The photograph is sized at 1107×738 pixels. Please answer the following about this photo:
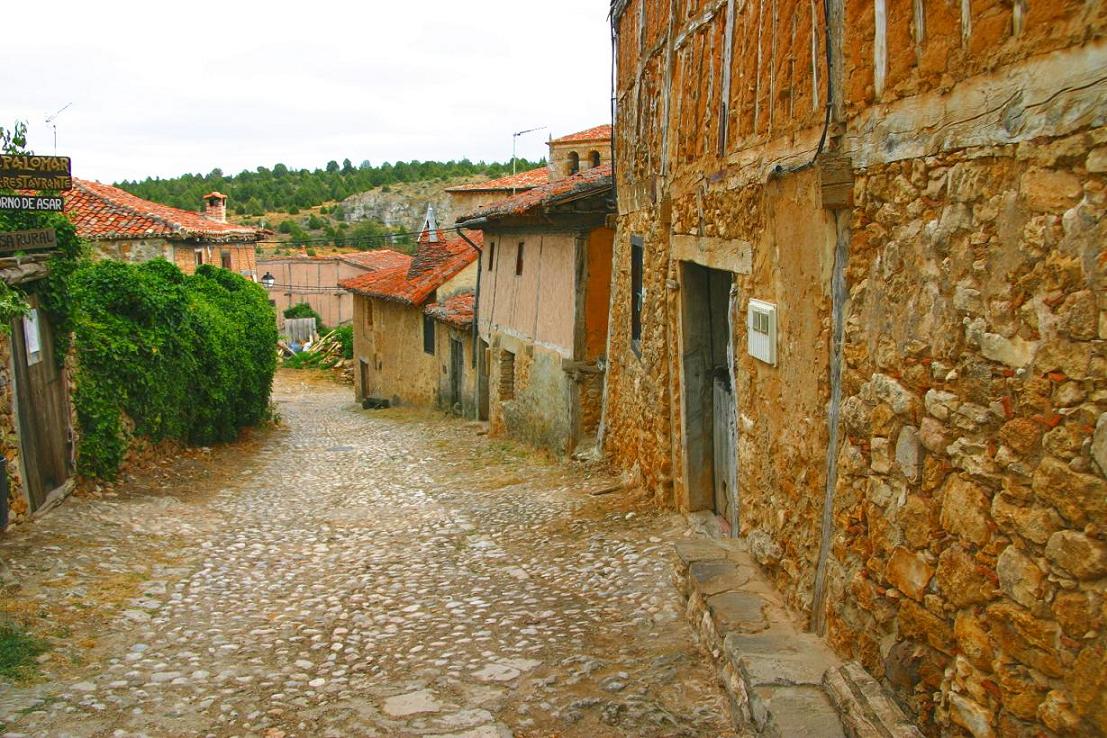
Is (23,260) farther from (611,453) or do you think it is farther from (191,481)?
(611,453)

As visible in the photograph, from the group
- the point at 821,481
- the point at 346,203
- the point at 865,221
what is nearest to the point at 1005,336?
the point at 865,221

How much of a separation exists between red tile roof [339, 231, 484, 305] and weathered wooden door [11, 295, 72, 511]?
12589 mm

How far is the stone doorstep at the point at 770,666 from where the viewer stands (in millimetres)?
3678

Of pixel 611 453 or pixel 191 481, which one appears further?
pixel 191 481

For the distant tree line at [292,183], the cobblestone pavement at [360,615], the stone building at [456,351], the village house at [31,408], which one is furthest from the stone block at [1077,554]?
the distant tree line at [292,183]

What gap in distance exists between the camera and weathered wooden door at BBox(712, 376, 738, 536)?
692 cm

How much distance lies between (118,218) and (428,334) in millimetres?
8077

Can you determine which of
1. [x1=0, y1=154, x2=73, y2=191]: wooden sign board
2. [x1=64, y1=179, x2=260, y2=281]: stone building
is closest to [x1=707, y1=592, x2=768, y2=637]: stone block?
[x1=0, y1=154, x2=73, y2=191]: wooden sign board

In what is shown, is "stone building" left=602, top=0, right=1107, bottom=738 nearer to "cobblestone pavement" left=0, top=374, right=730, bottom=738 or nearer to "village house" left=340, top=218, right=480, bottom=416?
"cobblestone pavement" left=0, top=374, right=730, bottom=738

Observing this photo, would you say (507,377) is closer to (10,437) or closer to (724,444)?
(10,437)

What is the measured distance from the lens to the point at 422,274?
966 inches

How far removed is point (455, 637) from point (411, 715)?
1206mm

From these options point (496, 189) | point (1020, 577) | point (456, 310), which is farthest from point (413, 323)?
point (1020, 577)

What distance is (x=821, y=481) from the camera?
4680 mm
